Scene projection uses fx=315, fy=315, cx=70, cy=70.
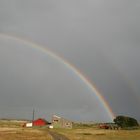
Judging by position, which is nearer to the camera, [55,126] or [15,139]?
[15,139]

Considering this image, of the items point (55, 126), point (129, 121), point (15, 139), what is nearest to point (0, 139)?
point (15, 139)

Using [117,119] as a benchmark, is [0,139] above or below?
below

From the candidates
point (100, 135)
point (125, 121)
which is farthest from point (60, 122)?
point (100, 135)

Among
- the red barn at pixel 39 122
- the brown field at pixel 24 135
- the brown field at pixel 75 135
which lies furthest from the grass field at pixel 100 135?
the red barn at pixel 39 122

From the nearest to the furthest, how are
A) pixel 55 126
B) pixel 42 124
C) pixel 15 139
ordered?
pixel 15 139 → pixel 55 126 → pixel 42 124

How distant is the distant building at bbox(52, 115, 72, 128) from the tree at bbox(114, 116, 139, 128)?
21.4m

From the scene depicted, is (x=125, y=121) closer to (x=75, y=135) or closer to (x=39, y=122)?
(x=39, y=122)

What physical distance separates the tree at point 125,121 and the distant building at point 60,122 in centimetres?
2136

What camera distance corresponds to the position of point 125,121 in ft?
443

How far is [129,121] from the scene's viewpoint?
136 meters

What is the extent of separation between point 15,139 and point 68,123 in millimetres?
85643

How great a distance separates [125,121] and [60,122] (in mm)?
27864

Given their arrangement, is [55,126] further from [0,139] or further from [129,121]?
[0,139]

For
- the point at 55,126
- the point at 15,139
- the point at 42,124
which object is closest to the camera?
the point at 15,139
